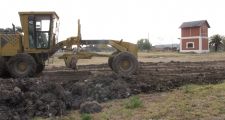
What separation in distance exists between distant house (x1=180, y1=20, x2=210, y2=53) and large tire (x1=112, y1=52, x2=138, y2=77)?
185ft

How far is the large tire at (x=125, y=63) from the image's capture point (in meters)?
20.7

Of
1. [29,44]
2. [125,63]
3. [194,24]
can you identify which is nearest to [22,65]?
[29,44]

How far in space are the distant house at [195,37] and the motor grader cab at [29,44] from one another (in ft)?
189

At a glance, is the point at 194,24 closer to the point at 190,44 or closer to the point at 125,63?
the point at 190,44

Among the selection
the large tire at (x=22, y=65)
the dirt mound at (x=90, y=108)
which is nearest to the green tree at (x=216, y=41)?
the large tire at (x=22, y=65)

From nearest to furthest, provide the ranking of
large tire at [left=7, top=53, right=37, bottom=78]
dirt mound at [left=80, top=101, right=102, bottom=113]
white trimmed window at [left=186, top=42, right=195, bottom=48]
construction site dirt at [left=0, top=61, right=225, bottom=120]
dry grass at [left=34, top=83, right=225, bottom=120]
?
dry grass at [left=34, top=83, right=225, bottom=120]
construction site dirt at [left=0, top=61, right=225, bottom=120]
dirt mound at [left=80, top=101, right=102, bottom=113]
large tire at [left=7, top=53, right=37, bottom=78]
white trimmed window at [left=186, top=42, right=195, bottom=48]

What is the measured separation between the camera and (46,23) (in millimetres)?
20500

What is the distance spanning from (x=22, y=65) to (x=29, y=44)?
3.37 feet

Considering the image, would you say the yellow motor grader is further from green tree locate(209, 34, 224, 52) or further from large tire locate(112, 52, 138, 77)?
green tree locate(209, 34, 224, 52)

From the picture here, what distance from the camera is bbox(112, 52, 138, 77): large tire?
2067cm

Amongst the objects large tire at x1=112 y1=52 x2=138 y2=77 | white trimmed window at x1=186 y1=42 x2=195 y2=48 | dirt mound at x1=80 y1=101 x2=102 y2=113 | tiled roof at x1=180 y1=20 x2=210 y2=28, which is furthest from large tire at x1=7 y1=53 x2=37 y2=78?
tiled roof at x1=180 y1=20 x2=210 y2=28

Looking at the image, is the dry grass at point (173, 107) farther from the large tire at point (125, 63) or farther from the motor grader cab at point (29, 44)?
the motor grader cab at point (29, 44)

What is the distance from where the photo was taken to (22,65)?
20219 millimetres

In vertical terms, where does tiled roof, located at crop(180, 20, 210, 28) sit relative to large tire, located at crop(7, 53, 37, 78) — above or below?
above
